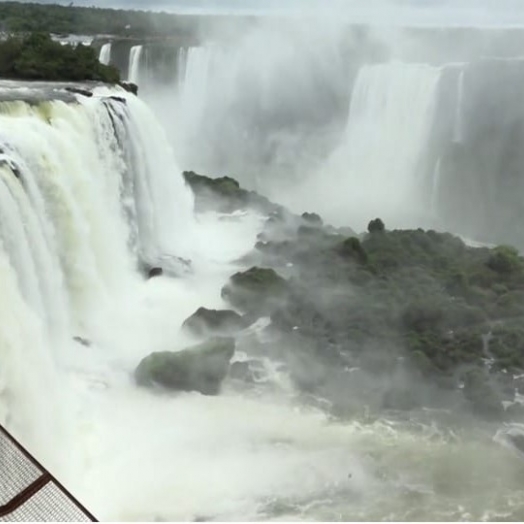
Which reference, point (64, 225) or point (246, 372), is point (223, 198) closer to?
point (64, 225)

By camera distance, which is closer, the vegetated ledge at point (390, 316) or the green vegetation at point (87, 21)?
the vegetated ledge at point (390, 316)

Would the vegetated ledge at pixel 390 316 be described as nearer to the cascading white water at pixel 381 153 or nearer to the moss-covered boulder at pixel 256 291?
the moss-covered boulder at pixel 256 291

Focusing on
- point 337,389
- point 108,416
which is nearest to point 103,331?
point 108,416

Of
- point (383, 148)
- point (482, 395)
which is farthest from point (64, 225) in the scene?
point (383, 148)

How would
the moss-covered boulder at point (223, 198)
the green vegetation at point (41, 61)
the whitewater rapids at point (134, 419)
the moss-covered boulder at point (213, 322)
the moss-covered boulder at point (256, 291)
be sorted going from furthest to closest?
the moss-covered boulder at point (223, 198)
the green vegetation at point (41, 61)
the moss-covered boulder at point (256, 291)
the moss-covered boulder at point (213, 322)
the whitewater rapids at point (134, 419)

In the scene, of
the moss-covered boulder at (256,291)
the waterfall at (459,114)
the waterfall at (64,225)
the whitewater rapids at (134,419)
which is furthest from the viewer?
the waterfall at (459,114)

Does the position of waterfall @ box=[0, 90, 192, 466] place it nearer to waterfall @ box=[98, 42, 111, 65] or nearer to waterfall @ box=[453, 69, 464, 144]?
waterfall @ box=[453, 69, 464, 144]

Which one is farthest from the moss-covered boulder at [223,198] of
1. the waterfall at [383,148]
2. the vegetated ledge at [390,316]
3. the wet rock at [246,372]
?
the wet rock at [246,372]
